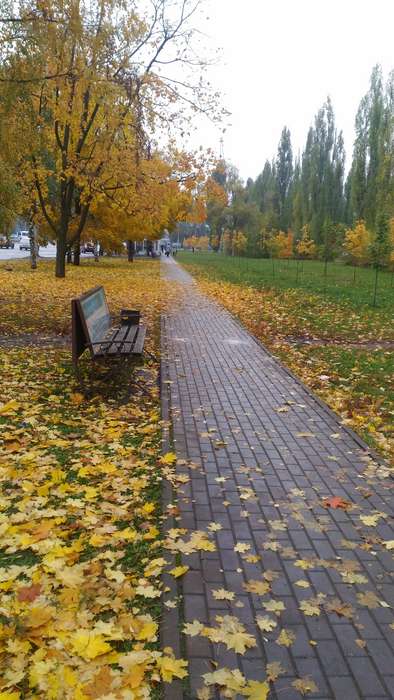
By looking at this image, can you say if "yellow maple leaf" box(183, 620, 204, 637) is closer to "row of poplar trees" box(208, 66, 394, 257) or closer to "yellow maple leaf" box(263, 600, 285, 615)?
"yellow maple leaf" box(263, 600, 285, 615)

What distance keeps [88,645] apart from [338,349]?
8.32m

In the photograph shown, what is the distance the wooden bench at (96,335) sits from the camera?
6961 millimetres

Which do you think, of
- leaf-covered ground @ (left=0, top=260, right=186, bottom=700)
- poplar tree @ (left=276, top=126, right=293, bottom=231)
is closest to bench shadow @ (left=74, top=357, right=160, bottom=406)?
leaf-covered ground @ (left=0, top=260, right=186, bottom=700)

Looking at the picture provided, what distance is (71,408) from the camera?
6555 millimetres

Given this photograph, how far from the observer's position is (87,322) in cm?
708

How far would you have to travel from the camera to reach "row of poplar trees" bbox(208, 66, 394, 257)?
47.3 m

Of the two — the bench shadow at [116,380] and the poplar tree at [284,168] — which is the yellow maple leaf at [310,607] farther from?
the poplar tree at [284,168]

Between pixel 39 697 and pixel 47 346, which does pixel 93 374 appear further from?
pixel 39 697

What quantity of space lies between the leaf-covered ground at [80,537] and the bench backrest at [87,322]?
536 mm

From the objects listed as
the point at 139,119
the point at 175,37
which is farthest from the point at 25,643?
the point at 175,37

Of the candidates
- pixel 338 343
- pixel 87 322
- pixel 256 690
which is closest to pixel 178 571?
pixel 256 690

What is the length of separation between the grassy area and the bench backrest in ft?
9.82

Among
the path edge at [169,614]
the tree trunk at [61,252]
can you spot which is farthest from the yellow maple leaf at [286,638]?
the tree trunk at [61,252]

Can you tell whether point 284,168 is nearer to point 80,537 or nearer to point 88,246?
point 88,246
